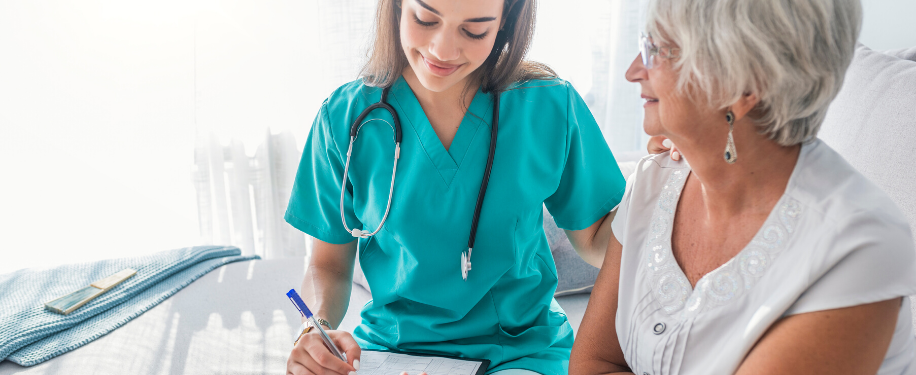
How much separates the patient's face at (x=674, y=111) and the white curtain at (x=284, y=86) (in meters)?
1.53

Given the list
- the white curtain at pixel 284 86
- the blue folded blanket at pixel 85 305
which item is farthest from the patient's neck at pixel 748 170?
the white curtain at pixel 284 86

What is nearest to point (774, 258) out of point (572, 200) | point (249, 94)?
point (572, 200)

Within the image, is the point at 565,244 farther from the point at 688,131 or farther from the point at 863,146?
the point at 688,131

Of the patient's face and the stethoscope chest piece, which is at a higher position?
the patient's face

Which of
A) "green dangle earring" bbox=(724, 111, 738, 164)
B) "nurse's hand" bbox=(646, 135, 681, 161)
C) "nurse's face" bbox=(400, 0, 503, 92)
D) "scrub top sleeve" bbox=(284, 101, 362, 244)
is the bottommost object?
"scrub top sleeve" bbox=(284, 101, 362, 244)

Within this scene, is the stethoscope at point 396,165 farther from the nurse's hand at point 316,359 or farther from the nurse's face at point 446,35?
the nurse's hand at point 316,359

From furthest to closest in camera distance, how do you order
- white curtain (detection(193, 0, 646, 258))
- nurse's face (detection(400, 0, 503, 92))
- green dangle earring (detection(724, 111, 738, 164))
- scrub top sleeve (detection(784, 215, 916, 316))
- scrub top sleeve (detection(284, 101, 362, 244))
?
white curtain (detection(193, 0, 646, 258)) → scrub top sleeve (detection(284, 101, 362, 244)) → nurse's face (detection(400, 0, 503, 92)) → green dangle earring (detection(724, 111, 738, 164)) → scrub top sleeve (detection(784, 215, 916, 316))

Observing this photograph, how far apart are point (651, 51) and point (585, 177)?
391 millimetres

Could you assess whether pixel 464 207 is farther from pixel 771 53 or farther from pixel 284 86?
pixel 284 86

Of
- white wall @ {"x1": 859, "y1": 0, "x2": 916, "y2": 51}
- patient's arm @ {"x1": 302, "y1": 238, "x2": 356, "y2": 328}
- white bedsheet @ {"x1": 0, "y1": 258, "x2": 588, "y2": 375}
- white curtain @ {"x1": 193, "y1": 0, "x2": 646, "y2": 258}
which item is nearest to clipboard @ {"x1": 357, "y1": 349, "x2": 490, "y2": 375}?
patient's arm @ {"x1": 302, "y1": 238, "x2": 356, "y2": 328}

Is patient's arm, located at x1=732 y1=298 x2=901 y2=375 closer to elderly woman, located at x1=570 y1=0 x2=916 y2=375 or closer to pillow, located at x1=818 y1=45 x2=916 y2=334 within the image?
elderly woman, located at x1=570 y1=0 x2=916 y2=375

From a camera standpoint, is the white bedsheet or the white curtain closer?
the white bedsheet

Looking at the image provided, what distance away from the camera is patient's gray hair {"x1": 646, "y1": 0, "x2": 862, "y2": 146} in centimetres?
72

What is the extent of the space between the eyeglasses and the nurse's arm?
44 cm
